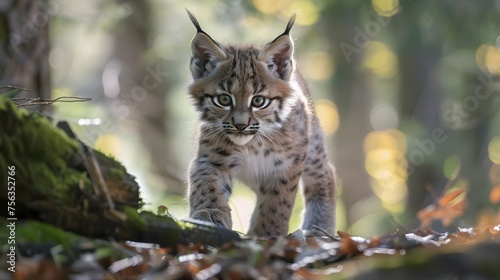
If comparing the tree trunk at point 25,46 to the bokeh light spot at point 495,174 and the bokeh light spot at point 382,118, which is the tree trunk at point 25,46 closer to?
the bokeh light spot at point 495,174

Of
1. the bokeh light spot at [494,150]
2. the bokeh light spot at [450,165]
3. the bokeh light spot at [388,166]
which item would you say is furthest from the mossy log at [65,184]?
the bokeh light spot at [494,150]

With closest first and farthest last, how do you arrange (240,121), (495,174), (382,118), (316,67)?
(240,121), (495,174), (316,67), (382,118)

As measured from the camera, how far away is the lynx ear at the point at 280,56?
6.64 m

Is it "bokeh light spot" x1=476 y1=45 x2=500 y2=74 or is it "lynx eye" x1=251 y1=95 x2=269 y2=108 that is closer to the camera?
"lynx eye" x1=251 y1=95 x2=269 y2=108

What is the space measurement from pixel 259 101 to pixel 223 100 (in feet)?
0.94

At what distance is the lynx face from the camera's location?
250 inches

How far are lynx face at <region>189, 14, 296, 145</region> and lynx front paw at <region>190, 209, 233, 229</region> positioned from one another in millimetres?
593

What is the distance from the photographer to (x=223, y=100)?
21.1 ft

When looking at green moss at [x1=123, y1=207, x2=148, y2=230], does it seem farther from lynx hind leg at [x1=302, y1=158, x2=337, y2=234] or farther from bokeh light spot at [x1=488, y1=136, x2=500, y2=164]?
bokeh light spot at [x1=488, y1=136, x2=500, y2=164]

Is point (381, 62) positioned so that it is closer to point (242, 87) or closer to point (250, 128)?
point (242, 87)

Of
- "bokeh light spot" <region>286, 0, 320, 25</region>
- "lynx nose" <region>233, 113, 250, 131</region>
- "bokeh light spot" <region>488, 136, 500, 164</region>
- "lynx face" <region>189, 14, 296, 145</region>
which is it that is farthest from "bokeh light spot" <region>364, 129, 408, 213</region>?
"lynx nose" <region>233, 113, 250, 131</region>

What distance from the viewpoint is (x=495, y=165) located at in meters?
14.9

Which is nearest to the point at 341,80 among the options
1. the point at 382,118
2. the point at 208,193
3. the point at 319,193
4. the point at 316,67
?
the point at 316,67

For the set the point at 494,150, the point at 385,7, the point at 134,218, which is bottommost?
the point at 134,218
